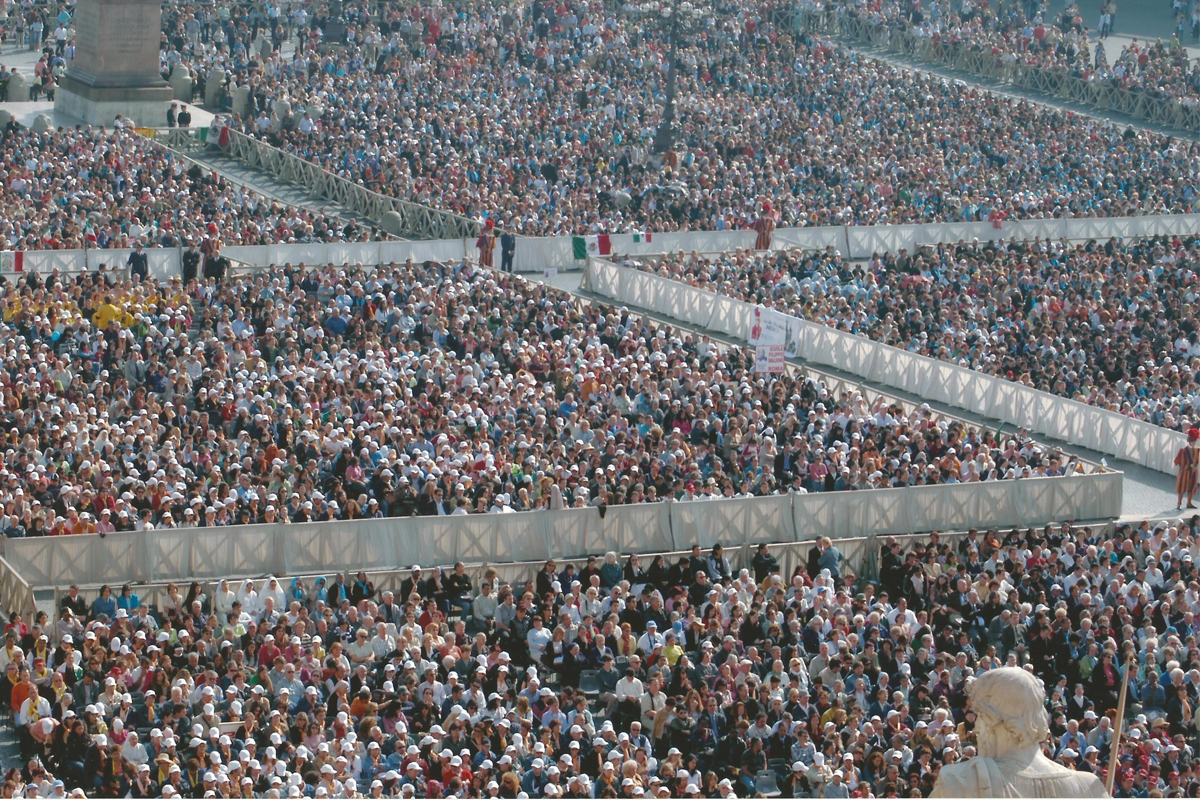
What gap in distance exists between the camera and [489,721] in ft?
66.3

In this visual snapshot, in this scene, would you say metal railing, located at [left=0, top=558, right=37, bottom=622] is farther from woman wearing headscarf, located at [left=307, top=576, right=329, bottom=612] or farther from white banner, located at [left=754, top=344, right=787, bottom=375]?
white banner, located at [left=754, top=344, right=787, bottom=375]

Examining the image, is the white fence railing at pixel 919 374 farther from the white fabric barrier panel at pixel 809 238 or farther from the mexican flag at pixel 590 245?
the white fabric barrier panel at pixel 809 238

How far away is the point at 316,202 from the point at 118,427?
20672 mm

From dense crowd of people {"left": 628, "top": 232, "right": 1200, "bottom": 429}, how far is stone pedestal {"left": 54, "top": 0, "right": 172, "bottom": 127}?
52.1 ft

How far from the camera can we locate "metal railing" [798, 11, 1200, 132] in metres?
61.4

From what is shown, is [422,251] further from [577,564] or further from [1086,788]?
[1086,788]

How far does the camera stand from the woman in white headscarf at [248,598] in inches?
909

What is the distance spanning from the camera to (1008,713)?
6516 mm

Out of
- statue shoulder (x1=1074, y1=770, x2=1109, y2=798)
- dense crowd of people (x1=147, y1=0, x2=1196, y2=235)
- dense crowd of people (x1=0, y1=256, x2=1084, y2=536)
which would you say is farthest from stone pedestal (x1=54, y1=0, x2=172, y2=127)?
statue shoulder (x1=1074, y1=770, x2=1109, y2=798)

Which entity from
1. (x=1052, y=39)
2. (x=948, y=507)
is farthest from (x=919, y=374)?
(x=1052, y=39)

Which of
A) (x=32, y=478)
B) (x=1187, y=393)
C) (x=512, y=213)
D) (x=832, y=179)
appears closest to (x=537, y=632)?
(x=32, y=478)

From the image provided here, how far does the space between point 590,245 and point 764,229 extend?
3.99 m

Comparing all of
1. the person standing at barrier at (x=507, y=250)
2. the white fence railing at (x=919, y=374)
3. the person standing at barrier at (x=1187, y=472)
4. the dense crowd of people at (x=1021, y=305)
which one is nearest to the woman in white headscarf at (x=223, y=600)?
the white fence railing at (x=919, y=374)

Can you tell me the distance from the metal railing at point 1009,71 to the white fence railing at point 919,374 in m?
25.3
